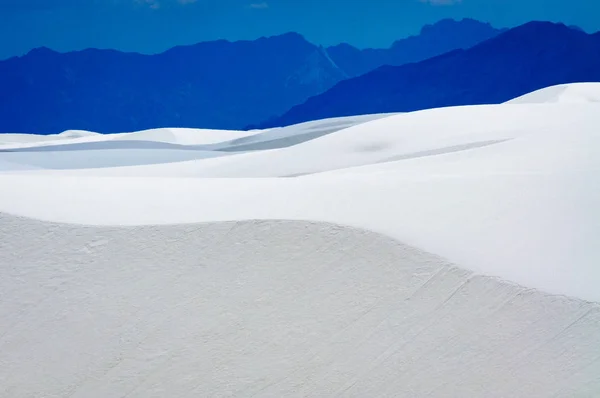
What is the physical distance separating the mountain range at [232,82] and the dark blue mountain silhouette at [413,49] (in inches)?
2.9

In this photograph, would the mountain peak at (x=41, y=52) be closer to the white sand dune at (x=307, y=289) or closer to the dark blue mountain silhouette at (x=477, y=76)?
the dark blue mountain silhouette at (x=477, y=76)

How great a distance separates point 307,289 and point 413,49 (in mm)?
49633

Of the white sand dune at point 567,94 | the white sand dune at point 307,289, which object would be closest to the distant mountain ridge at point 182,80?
the white sand dune at point 567,94

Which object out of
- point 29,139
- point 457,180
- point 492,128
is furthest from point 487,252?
point 29,139

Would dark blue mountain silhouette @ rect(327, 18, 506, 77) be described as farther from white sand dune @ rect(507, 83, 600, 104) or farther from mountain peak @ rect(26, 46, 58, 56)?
white sand dune @ rect(507, 83, 600, 104)

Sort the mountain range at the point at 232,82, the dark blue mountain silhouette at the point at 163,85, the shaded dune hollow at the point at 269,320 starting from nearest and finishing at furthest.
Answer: the shaded dune hollow at the point at 269,320 → the mountain range at the point at 232,82 → the dark blue mountain silhouette at the point at 163,85

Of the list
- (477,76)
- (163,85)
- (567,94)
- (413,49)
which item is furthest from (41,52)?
(567,94)

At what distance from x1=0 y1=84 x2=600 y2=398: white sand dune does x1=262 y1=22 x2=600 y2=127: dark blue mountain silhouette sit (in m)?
35.0

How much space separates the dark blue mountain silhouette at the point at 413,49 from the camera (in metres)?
49.6

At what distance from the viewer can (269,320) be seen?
3928 millimetres

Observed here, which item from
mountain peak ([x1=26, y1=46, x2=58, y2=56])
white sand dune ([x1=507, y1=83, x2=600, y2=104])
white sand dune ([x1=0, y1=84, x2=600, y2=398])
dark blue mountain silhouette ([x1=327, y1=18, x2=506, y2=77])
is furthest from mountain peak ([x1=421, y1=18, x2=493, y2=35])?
white sand dune ([x1=0, y1=84, x2=600, y2=398])

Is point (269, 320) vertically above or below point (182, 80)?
below

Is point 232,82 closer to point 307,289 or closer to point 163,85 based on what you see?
point 163,85

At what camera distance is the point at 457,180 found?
5117 mm
